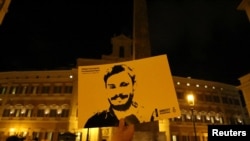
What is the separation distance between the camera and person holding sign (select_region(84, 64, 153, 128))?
7.94 ft

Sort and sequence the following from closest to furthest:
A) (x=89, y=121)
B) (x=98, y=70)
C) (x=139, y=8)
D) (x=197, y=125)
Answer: (x=89, y=121)
(x=98, y=70)
(x=139, y=8)
(x=197, y=125)

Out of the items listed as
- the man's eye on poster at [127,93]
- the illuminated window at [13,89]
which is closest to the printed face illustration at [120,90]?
the man's eye on poster at [127,93]

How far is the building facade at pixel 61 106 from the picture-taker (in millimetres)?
25328

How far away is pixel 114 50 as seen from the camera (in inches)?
1134

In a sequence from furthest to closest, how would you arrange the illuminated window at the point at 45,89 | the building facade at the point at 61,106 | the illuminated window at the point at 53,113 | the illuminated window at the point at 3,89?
the illuminated window at the point at 3,89
the illuminated window at the point at 45,89
the illuminated window at the point at 53,113
the building facade at the point at 61,106

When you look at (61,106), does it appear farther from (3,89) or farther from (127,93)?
(127,93)

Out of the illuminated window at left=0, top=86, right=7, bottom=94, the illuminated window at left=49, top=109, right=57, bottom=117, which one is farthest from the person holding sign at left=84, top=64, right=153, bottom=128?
the illuminated window at left=0, top=86, right=7, bottom=94

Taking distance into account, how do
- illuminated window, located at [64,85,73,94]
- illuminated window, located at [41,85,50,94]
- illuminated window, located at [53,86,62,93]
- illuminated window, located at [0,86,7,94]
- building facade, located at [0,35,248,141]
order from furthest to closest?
illuminated window, located at [0,86,7,94]
illuminated window, located at [41,85,50,94]
illuminated window, located at [53,86,62,93]
illuminated window, located at [64,85,73,94]
building facade, located at [0,35,248,141]

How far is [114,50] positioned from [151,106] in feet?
87.2

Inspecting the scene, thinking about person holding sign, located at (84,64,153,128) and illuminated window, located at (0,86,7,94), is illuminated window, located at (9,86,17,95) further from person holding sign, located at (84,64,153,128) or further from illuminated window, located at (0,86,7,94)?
person holding sign, located at (84,64,153,128)

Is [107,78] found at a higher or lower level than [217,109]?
lower

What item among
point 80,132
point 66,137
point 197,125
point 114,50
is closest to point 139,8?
point 66,137

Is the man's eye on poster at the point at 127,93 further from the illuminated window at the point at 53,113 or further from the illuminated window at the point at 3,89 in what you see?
the illuminated window at the point at 3,89

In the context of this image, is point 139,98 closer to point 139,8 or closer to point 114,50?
point 139,8
